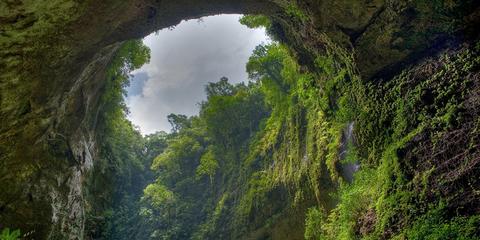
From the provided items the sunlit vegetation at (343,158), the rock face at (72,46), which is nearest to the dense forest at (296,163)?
the sunlit vegetation at (343,158)

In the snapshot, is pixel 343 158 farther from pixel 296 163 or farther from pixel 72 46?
pixel 72 46

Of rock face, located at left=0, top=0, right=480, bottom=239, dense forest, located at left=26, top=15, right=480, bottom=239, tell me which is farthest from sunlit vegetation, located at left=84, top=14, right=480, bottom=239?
rock face, located at left=0, top=0, right=480, bottom=239

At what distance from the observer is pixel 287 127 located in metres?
21.7

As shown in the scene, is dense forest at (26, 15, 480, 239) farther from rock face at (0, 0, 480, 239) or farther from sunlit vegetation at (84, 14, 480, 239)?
rock face at (0, 0, 480, 239)

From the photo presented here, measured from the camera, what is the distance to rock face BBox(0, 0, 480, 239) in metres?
8.41

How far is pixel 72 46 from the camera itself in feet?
33.4

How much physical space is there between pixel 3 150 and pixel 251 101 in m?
30.3

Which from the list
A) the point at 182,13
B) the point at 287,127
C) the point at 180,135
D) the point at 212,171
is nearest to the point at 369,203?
the point at 182,13

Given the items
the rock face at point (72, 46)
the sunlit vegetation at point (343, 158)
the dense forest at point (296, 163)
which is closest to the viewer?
the sunlit vegetation at point (343, 158)

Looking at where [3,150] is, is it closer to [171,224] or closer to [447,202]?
[447,202]

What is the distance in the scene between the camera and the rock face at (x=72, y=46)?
841 cm

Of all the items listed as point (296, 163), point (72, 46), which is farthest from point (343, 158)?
point (72, 46)

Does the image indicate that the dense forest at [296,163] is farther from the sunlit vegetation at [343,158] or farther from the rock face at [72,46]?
the rock face at [72,46]

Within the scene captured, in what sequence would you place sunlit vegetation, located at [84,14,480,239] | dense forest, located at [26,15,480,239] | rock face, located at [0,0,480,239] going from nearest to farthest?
sunlit vegetation, located at [84,14,480,239]
dense forest, located at [26,15,480,239]
rock face, located at [0,0,480,239]
